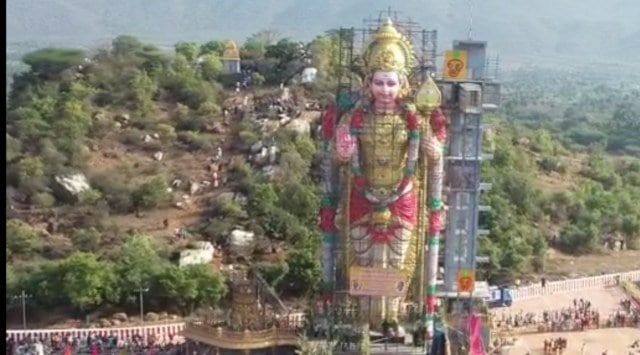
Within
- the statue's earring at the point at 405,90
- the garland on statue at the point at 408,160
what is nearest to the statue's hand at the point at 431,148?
the garland on statue at the point at 408,160

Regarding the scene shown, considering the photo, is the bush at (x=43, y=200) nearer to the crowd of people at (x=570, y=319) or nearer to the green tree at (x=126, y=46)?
the crowd of people at (x=570, y=319)

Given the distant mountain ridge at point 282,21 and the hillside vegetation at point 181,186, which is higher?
the distant mountain ridge at point 282,21

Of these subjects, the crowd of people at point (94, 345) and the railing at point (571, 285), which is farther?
the railing at point (571, 285)

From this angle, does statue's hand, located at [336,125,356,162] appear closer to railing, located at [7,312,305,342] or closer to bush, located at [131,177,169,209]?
railing, located at [7,312,305,342]

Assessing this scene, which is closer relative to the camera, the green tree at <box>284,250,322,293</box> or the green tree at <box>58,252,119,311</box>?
the green tree at <box>58,252,119,311</box>

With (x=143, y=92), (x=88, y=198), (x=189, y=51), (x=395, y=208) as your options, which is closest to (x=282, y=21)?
(x=189, y=51)

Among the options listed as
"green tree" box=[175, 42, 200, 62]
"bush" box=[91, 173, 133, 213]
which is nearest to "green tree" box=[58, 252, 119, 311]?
"bush" box=[91, 173, 133, 213]
